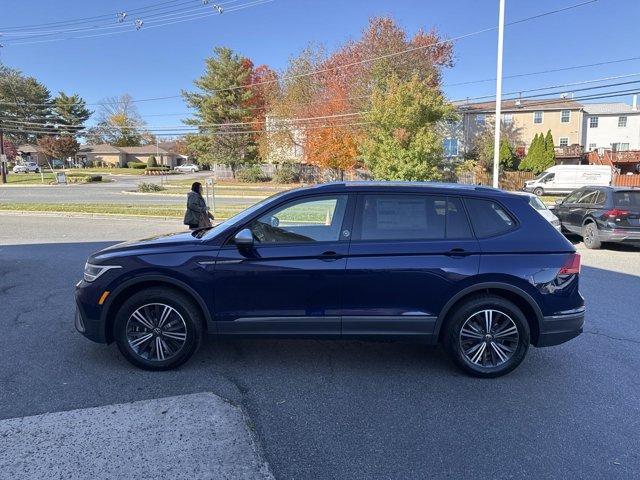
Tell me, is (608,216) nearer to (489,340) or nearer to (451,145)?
(489,340)

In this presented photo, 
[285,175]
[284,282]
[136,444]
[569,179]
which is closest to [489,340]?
[284,282]

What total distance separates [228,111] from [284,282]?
48.7 m

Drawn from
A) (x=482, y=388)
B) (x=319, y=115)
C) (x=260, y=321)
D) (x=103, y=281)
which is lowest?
(x=482, y=388)

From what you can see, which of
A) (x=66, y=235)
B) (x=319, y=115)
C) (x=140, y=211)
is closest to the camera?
(x=66, y=235)

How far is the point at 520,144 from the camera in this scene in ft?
143

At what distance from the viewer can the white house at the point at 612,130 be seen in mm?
47031

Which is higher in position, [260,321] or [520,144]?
[520,144]

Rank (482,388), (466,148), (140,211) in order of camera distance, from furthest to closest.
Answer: (466,148) → (140,211) → (482,388)

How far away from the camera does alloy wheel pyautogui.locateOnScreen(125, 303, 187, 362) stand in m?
3.91

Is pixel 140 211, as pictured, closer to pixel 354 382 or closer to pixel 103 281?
pixel 103 281

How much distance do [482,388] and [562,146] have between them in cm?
4706

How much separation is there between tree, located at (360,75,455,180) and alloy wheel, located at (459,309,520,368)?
19.8 meters

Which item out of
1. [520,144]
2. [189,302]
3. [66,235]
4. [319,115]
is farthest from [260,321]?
[520,144]

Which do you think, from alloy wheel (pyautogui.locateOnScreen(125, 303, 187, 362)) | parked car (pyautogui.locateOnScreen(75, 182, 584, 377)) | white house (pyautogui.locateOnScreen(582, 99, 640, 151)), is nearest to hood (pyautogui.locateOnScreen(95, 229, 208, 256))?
parked car (pyautogui.locateOnScreen(75, 182, 584, 377))
